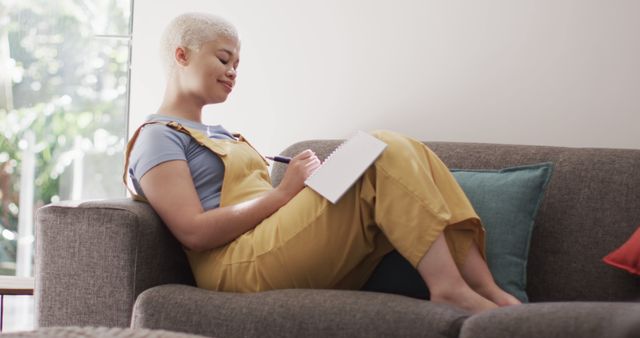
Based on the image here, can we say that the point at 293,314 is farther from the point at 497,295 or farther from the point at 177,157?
the point at 177,157

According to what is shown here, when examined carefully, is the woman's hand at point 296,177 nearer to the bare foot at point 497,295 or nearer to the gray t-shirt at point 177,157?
the gray t-shirt at point 177,157

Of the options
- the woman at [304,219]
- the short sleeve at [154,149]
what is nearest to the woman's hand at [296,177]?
the woman at [304,219]

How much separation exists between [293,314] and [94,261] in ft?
1.71

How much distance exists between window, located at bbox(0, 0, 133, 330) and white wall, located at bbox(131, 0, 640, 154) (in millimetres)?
245

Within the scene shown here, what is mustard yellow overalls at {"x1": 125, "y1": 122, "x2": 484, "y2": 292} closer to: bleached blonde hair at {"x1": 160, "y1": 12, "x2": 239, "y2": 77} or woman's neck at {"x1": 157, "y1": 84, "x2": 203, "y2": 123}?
woman's neck at {"x1": 157, "y1": 84, "x2": 203, "y2": 123}

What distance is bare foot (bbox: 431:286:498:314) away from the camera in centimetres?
188

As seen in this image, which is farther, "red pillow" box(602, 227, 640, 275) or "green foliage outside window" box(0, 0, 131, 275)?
"green foliage outside window" box(0, 0, 131, 275)

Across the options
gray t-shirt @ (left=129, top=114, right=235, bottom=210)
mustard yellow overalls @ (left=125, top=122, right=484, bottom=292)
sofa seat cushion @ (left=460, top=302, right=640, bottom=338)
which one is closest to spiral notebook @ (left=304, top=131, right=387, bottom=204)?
mustard yellow overalls @ (left=125, top=122, right=484, bottom=292)

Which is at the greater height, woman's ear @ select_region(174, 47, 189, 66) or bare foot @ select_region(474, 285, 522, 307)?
woman's ear @ select_region(174, 47, 189, 66)

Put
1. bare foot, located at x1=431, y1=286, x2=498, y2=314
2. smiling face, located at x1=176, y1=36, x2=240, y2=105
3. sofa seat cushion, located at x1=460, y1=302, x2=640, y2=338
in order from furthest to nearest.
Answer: smiling face, located at x1=176, y1=36, x2=240, y2=105
bare foot, located at x1=431, y1=286, x2=498, y2=314
sofa seat cushion, located at x1=460, y1=302, x2=640, y2=338

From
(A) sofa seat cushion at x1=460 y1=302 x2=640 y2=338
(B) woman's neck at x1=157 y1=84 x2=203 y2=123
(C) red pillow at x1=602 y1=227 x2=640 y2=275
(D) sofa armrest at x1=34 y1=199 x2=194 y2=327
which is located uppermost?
(B) woman's neck at x1=157 y1=84 x2=203 y2=123

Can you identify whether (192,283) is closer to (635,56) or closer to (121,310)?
(121,310)

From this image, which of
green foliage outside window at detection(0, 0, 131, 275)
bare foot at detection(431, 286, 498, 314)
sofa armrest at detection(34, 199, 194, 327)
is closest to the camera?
bare foot at detection(431, 286, 498, 314)

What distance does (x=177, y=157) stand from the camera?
7.21ft
